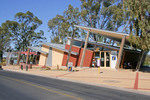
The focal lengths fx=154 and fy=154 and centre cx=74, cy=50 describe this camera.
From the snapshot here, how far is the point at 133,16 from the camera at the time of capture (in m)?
18.7

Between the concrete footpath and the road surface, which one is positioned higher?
the concrete footpath

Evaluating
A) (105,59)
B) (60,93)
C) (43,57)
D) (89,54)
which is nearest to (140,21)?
(105,59)

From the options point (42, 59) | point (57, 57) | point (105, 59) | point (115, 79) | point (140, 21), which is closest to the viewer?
point (115, 79)

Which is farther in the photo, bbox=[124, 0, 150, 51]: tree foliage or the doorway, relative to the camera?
the doorway

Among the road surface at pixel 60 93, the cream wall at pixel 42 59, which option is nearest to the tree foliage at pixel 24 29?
the cream wall at pixel 42 59

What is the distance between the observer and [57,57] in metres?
27.1

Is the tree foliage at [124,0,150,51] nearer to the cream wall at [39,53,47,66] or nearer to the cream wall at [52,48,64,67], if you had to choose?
the cream wall at [52,48,64,67]

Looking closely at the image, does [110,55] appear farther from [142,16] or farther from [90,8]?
[90,8]

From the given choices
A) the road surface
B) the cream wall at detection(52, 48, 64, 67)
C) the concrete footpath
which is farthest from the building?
the road surface

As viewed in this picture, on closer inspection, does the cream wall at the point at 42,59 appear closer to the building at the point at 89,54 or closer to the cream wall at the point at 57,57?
the building at the point at 89,54

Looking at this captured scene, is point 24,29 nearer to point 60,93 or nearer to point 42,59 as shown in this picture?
point 42,59

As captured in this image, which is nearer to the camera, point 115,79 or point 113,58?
point 115,79

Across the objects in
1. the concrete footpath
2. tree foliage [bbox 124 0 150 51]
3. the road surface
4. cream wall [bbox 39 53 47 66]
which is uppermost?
tree foliage [bbox 124 0 150 51]

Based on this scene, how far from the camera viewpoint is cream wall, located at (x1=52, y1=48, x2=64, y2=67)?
87.0 feet
